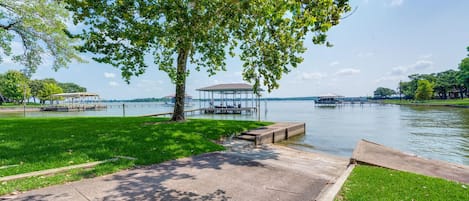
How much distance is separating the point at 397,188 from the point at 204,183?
3177mm

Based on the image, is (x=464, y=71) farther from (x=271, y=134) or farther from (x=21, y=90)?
(x=21, y=90)

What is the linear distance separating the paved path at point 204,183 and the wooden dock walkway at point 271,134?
3.66 m

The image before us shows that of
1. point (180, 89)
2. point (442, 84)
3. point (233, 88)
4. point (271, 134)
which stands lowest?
point (271, 134)

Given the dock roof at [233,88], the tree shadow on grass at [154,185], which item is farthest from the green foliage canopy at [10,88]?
the tree shadow on grass at [154,185]

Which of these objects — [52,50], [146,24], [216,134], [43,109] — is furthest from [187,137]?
[43,109]

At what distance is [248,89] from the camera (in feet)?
101

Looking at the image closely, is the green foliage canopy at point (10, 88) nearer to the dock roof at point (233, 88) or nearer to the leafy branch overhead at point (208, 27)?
the dock roof at point (233, 88)

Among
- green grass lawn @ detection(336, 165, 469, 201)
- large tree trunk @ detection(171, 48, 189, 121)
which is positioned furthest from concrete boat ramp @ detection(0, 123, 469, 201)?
large tree trunk @ detection(171, 48, 189, 121)

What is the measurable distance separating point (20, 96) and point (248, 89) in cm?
6621

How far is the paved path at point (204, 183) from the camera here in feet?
11.6

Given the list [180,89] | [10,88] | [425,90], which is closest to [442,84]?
[425,90]

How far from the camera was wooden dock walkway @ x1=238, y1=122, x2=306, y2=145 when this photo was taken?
9.54m

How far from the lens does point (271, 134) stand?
34.6 ft

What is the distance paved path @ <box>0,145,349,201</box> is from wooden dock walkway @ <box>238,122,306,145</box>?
366 centimetres
